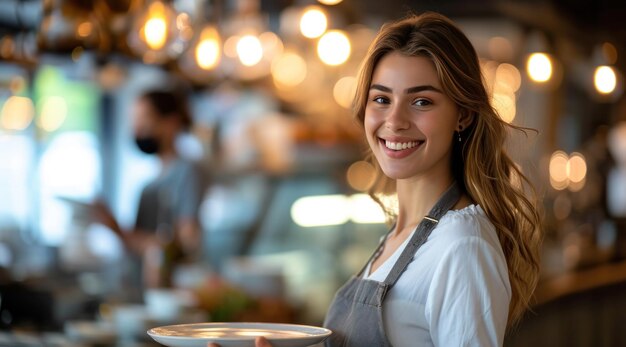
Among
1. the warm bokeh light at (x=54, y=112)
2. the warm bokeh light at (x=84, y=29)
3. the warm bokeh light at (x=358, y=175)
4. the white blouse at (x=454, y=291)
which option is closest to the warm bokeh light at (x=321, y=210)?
the warm bokeh light at (x=358, y=175)

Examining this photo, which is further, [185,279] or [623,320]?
[623,320]

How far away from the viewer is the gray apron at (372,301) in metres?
2.19

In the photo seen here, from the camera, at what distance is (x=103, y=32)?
404cm

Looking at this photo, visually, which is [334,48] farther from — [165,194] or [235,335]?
[235,335]

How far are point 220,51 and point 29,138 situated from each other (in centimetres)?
633

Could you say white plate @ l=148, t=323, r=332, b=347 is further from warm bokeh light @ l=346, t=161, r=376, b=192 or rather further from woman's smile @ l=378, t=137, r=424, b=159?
warm bokeh light @ l=346, t=161, r=376, b=192

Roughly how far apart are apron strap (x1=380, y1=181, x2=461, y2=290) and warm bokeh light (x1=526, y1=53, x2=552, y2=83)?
229 inches

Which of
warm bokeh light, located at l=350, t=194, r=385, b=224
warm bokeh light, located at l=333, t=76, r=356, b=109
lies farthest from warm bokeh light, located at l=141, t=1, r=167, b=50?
warm bokeh light, located at l=333, t=76, r=356, b=109

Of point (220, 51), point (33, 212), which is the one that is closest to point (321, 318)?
point (220, 51)

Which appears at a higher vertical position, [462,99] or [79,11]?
[79,11]

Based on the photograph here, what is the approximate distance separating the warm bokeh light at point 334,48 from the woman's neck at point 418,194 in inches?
160

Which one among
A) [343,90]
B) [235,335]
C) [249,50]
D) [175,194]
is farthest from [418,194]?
[343,90]

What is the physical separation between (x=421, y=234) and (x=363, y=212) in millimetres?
6033

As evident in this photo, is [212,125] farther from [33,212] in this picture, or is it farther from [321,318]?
[321,318]
